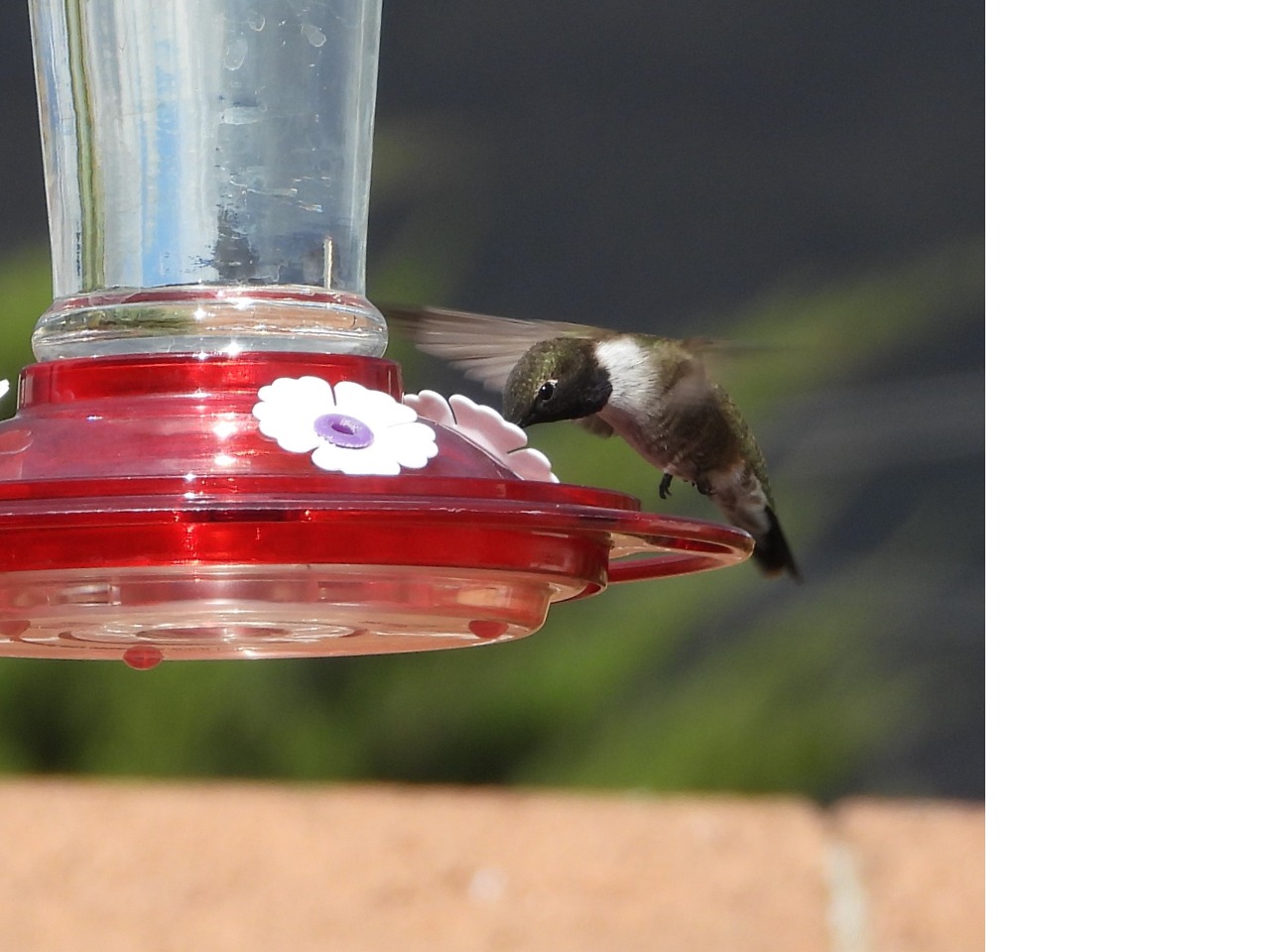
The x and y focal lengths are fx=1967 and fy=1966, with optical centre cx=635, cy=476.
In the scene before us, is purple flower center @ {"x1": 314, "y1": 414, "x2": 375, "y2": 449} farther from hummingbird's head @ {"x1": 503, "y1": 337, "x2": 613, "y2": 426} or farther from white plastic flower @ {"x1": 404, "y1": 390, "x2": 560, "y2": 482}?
hummingbird's head @ {"x1": 503, "y1": 337, "x2": 613, "y2": 426}

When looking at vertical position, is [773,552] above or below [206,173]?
below

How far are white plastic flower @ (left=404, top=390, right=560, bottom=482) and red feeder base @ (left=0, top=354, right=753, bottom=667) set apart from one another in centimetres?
8

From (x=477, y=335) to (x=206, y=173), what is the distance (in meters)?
0.55

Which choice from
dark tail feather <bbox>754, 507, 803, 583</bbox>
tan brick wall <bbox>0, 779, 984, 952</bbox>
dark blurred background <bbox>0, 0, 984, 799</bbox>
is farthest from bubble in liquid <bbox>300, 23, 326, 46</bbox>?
dark blurred background <bbox>0, 0, 984, 799</bbox>

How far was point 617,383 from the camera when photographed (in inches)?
88.5

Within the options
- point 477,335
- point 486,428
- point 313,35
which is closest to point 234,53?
point 313,35

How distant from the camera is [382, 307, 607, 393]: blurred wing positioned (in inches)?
85.4

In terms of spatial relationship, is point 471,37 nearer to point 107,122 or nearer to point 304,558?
point 107,122

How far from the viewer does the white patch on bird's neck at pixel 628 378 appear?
7.38ft

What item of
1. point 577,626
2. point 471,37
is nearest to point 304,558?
point 577,626

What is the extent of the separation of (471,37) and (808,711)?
1702mm

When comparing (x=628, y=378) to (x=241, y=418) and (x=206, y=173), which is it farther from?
(x=241, y=418)

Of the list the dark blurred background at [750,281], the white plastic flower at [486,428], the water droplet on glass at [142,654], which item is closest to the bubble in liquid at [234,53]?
the white plastic flower at [486,428]

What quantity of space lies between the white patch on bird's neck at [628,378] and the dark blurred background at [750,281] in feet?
5.27
